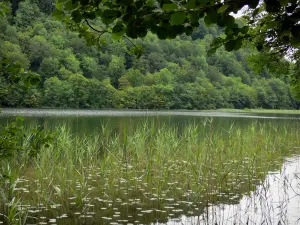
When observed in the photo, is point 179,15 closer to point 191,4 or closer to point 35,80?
point 191,4

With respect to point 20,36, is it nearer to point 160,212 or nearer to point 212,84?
point 212,84

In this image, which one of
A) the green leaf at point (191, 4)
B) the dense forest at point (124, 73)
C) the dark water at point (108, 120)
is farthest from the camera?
the dense forest at point (124, 73)

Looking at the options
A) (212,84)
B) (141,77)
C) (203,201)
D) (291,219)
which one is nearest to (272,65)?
(291,219)

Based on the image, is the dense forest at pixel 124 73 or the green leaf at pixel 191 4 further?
the dense forest at pixel 124 73

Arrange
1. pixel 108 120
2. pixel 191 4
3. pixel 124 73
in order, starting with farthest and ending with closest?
pixel 124 73
pixel 108 120
pixel 191 4

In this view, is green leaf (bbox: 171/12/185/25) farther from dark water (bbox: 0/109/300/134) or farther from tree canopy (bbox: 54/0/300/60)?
dark water (bbox: 0/109/300/134)

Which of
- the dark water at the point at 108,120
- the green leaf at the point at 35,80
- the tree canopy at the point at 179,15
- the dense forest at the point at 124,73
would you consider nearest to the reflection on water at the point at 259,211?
the dark water at the point at 108,120

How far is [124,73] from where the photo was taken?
3607 inches

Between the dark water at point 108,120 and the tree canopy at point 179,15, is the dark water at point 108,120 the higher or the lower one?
the lower one

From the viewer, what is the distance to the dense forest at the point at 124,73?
69188mm

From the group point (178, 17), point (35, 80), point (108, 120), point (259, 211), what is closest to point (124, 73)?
point (108, 120)

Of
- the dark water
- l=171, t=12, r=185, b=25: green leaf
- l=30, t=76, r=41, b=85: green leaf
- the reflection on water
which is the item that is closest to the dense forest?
the dark water

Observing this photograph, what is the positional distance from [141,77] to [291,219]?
89.3 m

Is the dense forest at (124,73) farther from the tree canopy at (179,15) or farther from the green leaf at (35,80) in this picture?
the tree canopy at (179,15)
